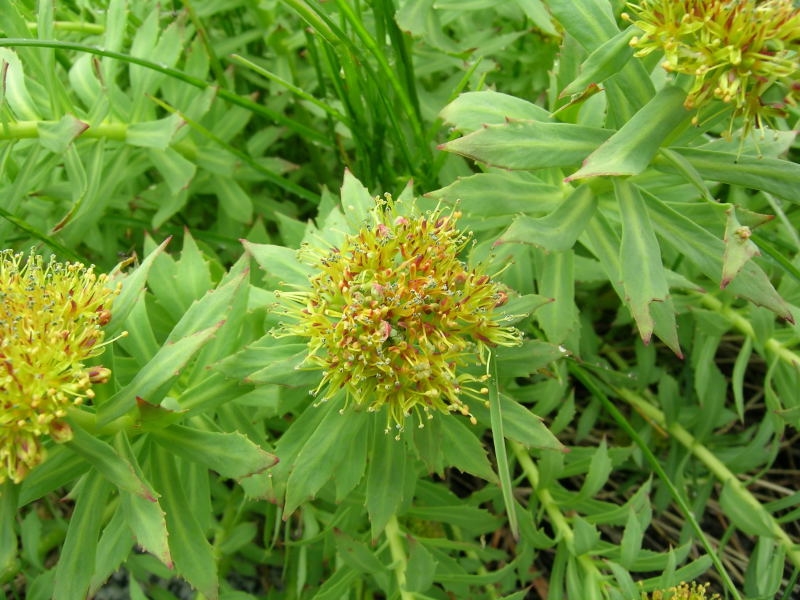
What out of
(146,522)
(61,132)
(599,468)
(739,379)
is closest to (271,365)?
(146,522)

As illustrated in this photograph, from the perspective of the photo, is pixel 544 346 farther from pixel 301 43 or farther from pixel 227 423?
pixel 301 43

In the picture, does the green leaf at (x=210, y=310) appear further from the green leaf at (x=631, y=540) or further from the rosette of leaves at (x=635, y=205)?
the green leaf at (x=631, y=540)

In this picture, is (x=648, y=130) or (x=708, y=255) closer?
(x=648, y=130)

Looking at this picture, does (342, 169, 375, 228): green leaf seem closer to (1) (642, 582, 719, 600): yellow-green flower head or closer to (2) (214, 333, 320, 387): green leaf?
(2) (214, 333, 320, 387): green leaf

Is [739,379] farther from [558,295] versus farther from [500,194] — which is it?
[500,194]

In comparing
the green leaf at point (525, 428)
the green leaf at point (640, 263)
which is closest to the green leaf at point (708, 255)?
the green leaf at point (640, 263)

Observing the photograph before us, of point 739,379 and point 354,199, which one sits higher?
point 354,199

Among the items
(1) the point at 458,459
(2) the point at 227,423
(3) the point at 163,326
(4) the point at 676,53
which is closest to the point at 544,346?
(1) the point at 458,459
